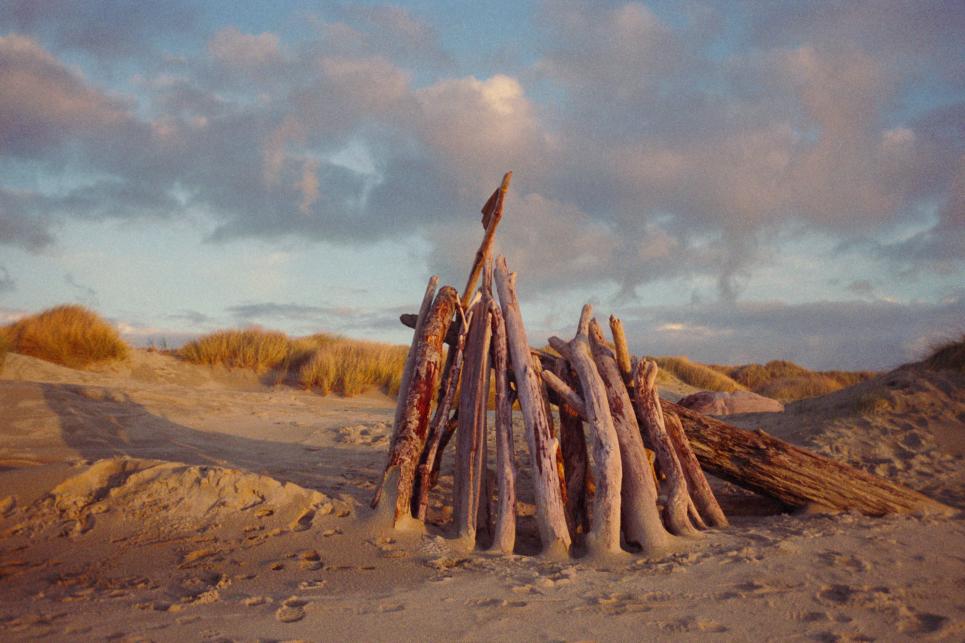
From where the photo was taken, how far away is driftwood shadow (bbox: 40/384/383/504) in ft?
19.1

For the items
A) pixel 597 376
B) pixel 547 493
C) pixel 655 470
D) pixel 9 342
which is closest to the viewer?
pixel 547 493

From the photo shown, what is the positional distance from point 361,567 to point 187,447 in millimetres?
3849

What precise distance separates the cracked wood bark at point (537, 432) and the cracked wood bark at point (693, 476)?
3.30 feet

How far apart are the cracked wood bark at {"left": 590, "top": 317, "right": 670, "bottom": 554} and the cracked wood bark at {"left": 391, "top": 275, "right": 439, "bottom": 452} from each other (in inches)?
53.6

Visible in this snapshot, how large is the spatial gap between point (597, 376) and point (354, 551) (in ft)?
6.56

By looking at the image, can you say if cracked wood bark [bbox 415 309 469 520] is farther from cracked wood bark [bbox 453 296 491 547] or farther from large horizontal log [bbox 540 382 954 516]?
large horizontal log [bbox 540 382 954 516]

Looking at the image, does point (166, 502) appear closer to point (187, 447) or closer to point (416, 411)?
point (416, 411)

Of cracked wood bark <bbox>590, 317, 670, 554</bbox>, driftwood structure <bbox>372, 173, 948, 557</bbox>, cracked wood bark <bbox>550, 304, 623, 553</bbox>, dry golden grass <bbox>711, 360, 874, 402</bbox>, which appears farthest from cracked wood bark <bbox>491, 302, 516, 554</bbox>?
dry golden grass <bbox>711, 360, 874, 402</bbox>

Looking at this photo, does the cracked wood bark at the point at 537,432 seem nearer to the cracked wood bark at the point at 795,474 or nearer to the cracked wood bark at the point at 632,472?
the cracked wood bark at the point at 632,472

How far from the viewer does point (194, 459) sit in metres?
6.24

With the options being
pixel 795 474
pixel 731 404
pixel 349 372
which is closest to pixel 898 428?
pixel 731 404

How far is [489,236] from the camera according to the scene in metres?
5.20

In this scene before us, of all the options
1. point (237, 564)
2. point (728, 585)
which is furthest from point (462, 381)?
point (728, 585)

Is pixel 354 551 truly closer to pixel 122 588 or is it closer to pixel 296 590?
pixel 296 590
